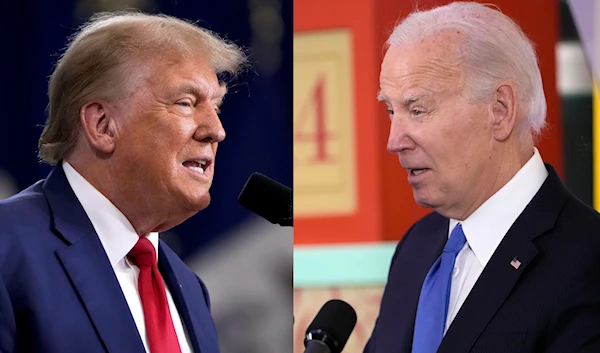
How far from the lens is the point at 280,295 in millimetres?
2711

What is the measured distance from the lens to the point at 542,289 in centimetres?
207

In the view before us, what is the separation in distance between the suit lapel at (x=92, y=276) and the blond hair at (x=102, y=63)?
0.76 ft

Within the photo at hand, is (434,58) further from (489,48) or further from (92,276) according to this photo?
(92,276)

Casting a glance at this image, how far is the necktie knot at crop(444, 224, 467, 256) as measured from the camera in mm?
2291

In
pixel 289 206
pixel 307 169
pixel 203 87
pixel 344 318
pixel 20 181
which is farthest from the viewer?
pixel 20 181

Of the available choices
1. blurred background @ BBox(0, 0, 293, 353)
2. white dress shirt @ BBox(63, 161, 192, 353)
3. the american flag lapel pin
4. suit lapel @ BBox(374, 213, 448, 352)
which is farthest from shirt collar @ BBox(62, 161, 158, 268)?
the american flag lapel pin

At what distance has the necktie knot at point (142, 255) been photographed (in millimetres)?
2320

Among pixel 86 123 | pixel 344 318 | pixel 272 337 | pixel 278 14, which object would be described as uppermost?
pixel 278 14

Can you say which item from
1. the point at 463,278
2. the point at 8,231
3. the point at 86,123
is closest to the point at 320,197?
the point at 463,278

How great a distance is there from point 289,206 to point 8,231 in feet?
2.25

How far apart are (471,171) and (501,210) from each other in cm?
13

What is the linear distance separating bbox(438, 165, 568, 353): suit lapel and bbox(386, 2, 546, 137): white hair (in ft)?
0.80

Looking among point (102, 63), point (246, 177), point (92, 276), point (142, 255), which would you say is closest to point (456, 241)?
point (246, 177)

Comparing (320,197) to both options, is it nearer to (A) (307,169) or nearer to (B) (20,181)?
(A) (307,169)
